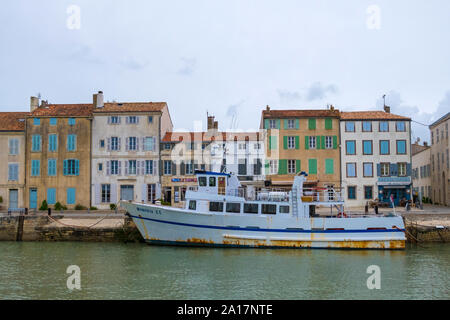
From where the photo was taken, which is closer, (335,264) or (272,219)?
(335,264)

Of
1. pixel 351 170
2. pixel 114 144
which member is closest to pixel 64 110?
pixel 114 144

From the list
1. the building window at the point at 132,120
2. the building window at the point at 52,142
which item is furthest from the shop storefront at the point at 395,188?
the building window at the point at 52,142

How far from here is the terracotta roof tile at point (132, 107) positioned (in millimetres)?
36344

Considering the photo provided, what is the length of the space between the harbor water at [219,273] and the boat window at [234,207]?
2037 mm

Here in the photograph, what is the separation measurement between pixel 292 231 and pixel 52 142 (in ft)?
72.4

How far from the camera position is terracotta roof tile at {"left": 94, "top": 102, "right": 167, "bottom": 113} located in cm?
3634

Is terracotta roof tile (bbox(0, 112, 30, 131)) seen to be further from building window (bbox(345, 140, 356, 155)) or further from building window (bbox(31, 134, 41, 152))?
building window (bbox(345, 140, 356, 155))

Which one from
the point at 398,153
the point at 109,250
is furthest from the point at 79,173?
the point at 398,153

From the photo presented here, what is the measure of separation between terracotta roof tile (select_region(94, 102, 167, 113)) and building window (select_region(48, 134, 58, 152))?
385 cm

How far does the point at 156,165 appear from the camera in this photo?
36.0 metres

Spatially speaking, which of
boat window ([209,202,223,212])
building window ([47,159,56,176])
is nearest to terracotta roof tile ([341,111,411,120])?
boat window ([209,202,223,212])

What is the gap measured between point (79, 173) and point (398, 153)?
25208 millimetres

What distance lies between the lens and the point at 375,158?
36.2 metres
